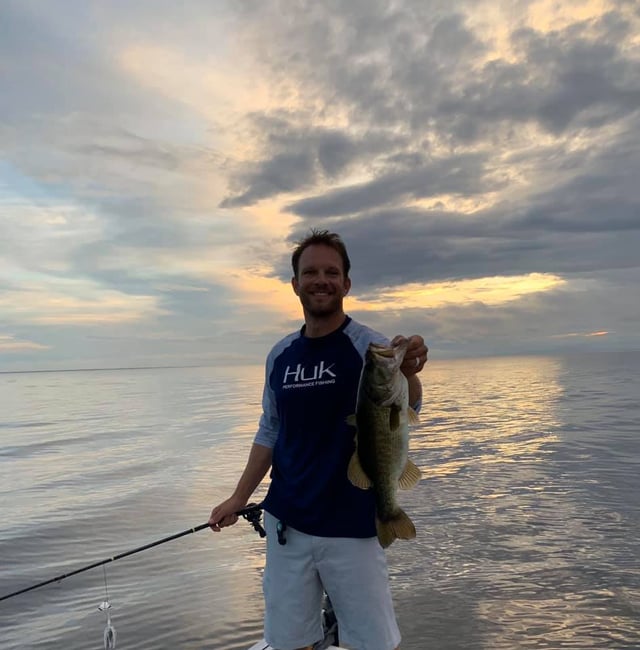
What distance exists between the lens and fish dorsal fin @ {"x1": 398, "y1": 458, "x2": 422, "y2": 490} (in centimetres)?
352

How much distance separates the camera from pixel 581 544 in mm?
9648

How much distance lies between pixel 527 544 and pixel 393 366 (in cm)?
816

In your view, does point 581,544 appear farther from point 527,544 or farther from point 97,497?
point 97,497

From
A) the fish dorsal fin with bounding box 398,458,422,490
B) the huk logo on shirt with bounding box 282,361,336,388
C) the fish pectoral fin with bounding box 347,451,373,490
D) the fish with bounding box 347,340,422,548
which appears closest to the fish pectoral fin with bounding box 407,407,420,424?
the fish with bounding box 347,340,422,548

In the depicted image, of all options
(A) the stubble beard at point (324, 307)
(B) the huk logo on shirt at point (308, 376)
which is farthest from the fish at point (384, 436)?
(A) the stubble beard at point (324, 307)

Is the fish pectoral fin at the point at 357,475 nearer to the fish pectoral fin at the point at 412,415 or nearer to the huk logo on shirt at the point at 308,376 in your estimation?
the fish pectoral fin at the point at 412,415

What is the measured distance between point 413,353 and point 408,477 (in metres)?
0.85

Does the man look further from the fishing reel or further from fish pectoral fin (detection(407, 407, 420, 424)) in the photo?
the fishing reel

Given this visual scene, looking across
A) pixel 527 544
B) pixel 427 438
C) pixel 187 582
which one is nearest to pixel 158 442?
pixel 427 438

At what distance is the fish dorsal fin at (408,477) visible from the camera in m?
3.52

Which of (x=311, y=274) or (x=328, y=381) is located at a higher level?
(x=311, y=274)

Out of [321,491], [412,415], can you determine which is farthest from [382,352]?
[321,491]

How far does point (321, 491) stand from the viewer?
3.64m

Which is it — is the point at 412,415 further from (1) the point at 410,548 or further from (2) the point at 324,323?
(1) the point at 410,548
